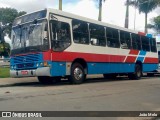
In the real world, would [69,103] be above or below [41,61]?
below

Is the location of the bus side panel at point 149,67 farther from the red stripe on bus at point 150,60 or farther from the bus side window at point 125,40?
the bus side window at point 125,40

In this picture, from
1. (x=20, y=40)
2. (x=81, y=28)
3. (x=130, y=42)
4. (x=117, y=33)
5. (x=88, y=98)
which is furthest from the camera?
(x=130, y=42)

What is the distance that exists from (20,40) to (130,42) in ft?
27.4

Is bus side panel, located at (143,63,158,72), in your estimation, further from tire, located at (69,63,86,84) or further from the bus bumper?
the bus bumper

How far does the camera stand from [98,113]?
811 centimetres

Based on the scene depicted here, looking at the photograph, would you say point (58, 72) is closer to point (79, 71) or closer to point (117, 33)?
point (79, 71)

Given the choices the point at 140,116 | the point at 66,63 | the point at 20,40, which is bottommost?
the point at 140,116

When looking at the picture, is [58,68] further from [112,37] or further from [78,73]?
[112,37]

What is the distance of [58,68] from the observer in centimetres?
1484

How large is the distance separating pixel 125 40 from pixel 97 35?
11.6ft

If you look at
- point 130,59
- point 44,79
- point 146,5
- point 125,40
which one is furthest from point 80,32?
point 146,5

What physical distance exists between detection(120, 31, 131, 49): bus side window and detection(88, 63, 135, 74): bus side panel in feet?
3.59

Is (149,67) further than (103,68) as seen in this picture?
Yes

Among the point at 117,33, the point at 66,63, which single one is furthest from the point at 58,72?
the point at 117,33
